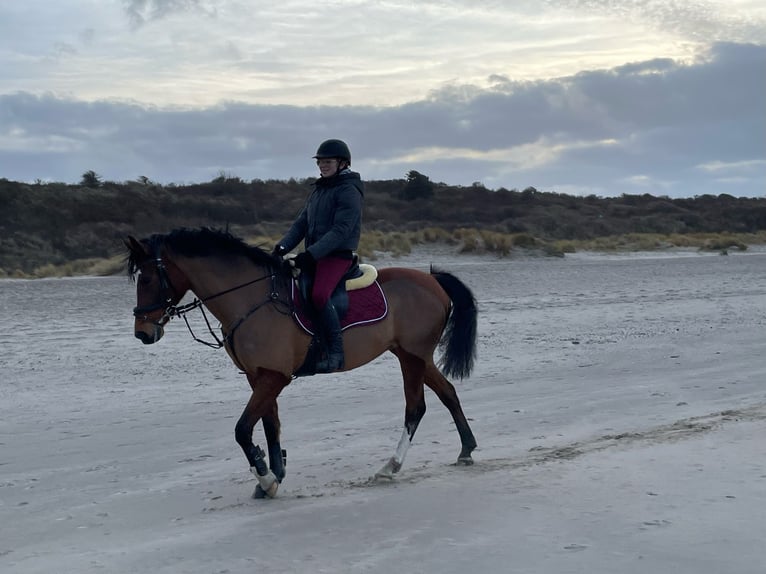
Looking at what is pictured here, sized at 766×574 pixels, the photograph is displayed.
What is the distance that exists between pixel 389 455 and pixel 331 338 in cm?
136

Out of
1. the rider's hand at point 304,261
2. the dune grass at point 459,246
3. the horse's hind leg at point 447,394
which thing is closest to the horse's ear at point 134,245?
the rider's hand at point 304,261

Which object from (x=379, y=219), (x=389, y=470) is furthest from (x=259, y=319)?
(x=379, y=219)

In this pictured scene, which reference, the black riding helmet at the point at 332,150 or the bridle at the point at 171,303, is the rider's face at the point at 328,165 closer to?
the black riding helmet at the point at 332,150

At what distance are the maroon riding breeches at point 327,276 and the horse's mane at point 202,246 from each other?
1.08ft

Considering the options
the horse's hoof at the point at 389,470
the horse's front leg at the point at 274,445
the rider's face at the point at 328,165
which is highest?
the rider's face at the point at 328,165

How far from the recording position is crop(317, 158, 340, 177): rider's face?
6984mm

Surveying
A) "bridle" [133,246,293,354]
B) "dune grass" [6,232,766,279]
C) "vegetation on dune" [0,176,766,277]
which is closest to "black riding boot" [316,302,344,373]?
"bridle" [133,246,293,354]

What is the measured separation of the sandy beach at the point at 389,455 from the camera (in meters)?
5.04

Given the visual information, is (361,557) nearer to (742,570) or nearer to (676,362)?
(742,570)

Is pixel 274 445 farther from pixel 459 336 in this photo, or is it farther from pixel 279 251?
pixel 459 336

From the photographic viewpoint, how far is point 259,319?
22.0 feet

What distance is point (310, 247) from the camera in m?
6.89

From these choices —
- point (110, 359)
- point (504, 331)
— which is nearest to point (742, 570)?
point (110, 359)

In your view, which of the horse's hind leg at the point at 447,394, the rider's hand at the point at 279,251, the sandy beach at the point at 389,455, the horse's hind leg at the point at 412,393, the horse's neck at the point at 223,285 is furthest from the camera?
the horse's hind leg at the point at 447,394
